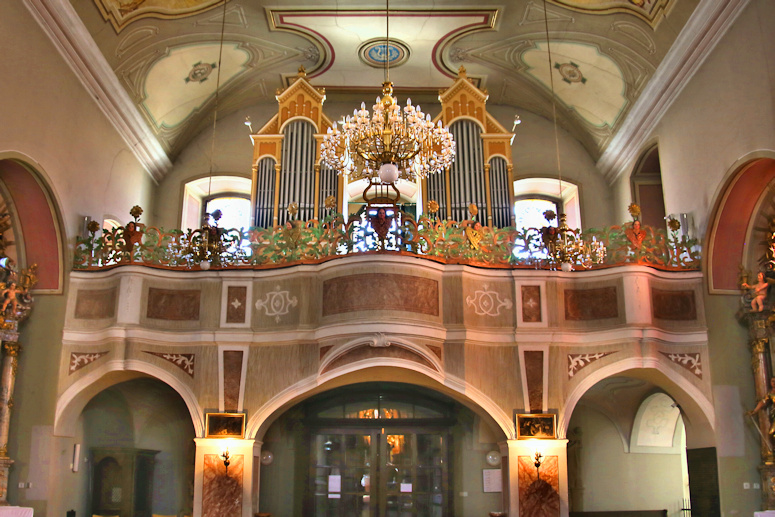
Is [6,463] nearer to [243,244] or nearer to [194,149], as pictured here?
[243,244]

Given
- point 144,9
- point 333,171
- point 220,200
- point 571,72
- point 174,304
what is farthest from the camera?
point 220,200

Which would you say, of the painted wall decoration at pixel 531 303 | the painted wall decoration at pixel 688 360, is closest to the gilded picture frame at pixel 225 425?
the painted wall decoration at pixel 531 303

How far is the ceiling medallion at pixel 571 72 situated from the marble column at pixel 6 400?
10485 millimetres

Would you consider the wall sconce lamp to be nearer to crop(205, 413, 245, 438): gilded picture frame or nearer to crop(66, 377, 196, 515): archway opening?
crop(205, 413, 245, 438): gilded picture frame

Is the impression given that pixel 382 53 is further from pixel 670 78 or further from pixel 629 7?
pixel 670 78

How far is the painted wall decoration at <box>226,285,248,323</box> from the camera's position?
11.5 meters

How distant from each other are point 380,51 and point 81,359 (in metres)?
7.76

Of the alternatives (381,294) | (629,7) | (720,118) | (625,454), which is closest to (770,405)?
(625,454)

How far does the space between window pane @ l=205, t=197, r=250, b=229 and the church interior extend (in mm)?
2337

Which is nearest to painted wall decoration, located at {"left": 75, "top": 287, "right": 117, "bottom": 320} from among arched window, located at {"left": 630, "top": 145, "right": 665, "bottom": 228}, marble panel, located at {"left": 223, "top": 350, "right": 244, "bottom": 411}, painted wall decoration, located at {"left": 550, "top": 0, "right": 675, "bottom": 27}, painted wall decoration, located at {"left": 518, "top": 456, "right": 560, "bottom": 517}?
marble panel, located at {"left": 223, "top": 350, "right": 244, "bottom": 411}

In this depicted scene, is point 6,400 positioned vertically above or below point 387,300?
below

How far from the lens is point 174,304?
38.2 ft

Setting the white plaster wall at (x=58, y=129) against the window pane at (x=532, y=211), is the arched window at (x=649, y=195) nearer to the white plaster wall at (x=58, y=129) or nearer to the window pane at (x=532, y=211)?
the window pane at (x=532, y=211)

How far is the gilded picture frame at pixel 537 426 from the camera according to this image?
1102 centimetres
